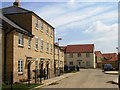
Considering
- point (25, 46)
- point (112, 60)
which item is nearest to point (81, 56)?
point (112, 60)

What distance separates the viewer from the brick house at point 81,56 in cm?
9775

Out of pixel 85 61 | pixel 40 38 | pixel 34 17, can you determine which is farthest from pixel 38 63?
pixel 85 61

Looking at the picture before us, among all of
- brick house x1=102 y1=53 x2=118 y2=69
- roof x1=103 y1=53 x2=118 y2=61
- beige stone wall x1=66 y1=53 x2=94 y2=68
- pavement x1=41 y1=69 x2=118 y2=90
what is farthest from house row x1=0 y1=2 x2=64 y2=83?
roof x1=103 y1=53 x2=118 y2=61

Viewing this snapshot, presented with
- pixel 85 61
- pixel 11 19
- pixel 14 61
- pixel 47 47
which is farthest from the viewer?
pixel 85 61

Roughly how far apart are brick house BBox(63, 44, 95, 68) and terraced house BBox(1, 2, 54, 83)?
171ft

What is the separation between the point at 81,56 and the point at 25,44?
225 ft

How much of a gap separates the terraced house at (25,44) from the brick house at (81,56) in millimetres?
52002

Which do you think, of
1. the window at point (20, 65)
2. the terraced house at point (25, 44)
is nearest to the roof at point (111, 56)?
the terraced house at point (25, 44)

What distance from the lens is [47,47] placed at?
142ft

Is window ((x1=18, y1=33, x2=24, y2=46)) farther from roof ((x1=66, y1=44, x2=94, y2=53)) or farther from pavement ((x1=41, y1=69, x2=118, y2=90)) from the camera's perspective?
roof ((x1=66, y1=44, x2=94, y2=53))

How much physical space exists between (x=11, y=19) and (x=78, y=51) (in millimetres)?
66465

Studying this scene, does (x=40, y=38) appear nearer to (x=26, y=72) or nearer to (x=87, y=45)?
(x=26, y=72)

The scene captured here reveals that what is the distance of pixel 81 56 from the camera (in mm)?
98750

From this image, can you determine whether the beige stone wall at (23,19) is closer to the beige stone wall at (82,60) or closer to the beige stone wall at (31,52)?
the beige stone wall at (31,52)
